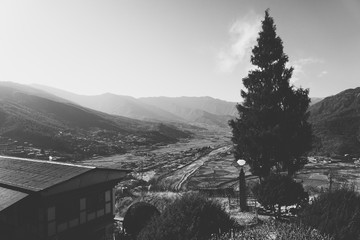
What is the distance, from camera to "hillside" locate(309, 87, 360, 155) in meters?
78.8

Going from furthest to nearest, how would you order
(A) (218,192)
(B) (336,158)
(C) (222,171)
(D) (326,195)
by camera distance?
(B) (336,158) → (C) (222,171) → (A) (218,192) → (D) (326,195)

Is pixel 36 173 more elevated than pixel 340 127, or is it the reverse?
pixel 36 173

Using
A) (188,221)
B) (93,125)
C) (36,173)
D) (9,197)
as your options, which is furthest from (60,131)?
(188,221)

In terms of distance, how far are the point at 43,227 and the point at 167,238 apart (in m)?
8.86

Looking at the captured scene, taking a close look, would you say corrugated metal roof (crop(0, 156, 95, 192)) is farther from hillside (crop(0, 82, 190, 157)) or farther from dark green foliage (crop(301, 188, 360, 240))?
hillside (crop(0, 82, 190, 157))

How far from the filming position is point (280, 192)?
15961mm

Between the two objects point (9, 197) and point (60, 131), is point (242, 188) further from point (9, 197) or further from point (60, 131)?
point (60, 131)

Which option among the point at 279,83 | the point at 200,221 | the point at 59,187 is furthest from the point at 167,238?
the point at 279,83

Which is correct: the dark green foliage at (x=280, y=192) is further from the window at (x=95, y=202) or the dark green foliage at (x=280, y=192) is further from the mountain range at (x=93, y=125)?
the mountain range at (x=93, y=125)

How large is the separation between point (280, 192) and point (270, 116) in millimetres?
8238

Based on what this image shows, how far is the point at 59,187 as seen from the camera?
14531 mm

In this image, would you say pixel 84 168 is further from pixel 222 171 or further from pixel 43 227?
pixel 222 171

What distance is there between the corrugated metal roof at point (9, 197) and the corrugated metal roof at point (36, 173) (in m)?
0.34

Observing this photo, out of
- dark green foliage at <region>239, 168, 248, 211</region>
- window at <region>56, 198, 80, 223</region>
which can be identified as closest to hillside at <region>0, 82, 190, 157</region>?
window at <region>56, 198, 80, 223</region>
